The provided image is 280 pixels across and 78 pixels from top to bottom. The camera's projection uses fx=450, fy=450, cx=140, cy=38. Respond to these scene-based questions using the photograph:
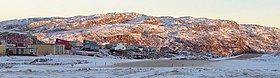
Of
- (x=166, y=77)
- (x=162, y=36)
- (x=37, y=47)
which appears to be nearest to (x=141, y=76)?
(x=166, y=77)

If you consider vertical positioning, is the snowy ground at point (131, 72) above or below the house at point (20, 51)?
above

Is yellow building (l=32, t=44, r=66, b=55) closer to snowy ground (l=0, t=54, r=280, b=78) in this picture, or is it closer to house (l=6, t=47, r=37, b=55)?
house (l=6, t=47, r=37, b=55)

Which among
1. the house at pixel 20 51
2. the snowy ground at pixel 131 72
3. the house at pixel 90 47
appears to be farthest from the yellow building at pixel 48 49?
the snowy ground at pixel 131 72

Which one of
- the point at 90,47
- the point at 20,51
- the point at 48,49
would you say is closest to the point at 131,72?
the point at 20,51

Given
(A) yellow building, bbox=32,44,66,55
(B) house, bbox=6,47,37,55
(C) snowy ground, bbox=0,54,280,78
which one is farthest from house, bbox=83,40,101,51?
(C) snowy ground, bbox=0,54,280,78

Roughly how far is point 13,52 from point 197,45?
104 metres

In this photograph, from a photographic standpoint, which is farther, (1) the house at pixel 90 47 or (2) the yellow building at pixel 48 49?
(1) the house at pixel 90 47

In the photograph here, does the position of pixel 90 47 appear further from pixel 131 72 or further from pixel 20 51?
pixel 131 72

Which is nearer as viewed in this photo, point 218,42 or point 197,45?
point 197,45

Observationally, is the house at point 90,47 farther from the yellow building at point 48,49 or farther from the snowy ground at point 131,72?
the snowy ground at point 131,72

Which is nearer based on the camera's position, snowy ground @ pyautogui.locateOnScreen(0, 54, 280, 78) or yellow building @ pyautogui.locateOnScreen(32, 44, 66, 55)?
snowy ground @ pyautogui.locateOnScreen(0, 54, 280, 78)

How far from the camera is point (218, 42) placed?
191 m

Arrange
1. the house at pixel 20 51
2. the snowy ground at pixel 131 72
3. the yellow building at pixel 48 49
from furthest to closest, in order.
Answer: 1. the yellow building at pixel 48 49
2. the house at pixel 20 51
3. the snowy ground at pixel 131 72

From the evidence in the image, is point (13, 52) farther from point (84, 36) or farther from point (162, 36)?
point (162, 36)
